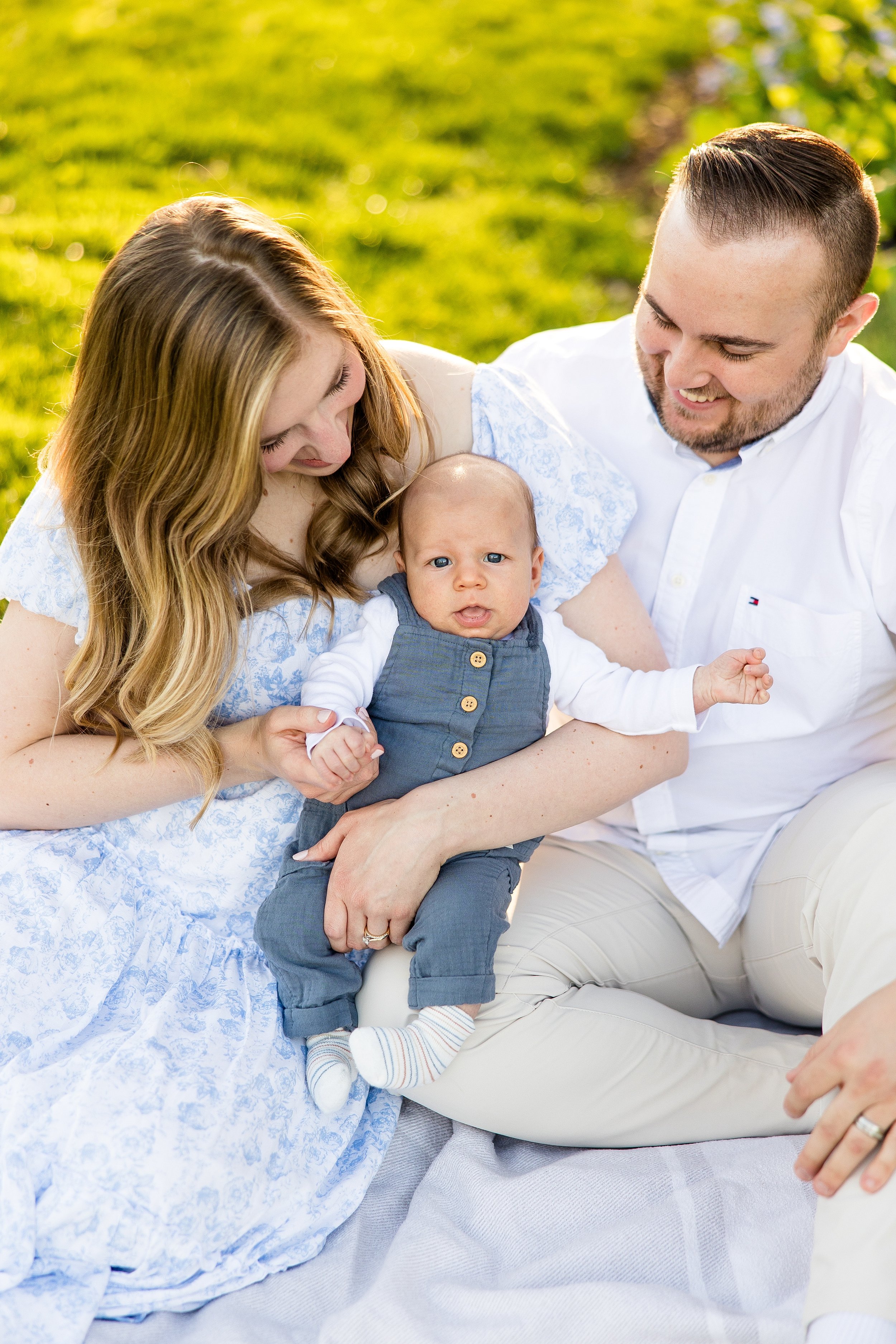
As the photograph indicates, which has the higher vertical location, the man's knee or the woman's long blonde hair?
the woman's long blonde hair

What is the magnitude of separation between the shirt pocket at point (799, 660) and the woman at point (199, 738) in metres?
0.26

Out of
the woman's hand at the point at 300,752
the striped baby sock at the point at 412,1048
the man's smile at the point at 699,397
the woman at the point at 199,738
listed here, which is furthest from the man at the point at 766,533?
the woman's hand at the point at 300,752

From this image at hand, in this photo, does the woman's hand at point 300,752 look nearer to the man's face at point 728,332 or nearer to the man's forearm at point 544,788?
the man's forearm at point 544,788

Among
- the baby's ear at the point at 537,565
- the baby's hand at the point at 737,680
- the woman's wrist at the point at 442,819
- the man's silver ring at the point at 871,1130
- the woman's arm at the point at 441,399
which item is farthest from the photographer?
the woman's arm at the point at 441,399

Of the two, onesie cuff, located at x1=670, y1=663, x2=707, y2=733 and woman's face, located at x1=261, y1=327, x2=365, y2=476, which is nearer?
woman's face, located at x1=261, y1=327, x2=365, y2=476

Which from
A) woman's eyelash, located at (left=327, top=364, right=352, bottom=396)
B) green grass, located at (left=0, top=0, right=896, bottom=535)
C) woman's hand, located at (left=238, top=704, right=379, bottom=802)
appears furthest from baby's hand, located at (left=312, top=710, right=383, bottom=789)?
green grass, located at (left=0, top=0, right=896, bottom=535)

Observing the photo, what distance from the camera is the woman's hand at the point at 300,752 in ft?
7.60

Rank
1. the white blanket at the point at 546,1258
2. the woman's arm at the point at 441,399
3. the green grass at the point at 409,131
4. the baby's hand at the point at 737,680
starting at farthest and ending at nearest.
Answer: the green grass at the point at 409,131, the woman's arm at the point at 441,399, the baby's hand at the point at 737,680, the white blanket at the point at 546,1258

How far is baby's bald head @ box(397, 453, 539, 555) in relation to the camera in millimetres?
2510

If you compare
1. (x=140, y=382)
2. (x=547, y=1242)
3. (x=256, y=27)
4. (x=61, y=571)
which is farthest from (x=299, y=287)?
(x=256, y=27)

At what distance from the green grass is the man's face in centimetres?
220

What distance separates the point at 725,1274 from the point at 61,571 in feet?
6.05

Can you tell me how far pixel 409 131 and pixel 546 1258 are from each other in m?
5.38

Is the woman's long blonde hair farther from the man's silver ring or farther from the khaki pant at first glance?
the man's silver ring
